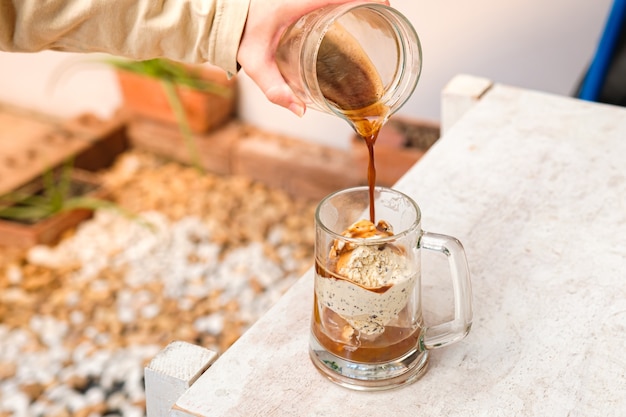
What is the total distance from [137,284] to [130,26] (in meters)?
1.25

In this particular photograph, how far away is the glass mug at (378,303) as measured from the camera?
0.85 metres

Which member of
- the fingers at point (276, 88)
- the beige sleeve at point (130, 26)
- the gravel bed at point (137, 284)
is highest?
the beige sleeve at point (130, 26)

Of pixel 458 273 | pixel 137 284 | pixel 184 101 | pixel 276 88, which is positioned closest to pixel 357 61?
pixel 276 88

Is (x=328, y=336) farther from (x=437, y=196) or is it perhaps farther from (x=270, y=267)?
(x=270, y=267)

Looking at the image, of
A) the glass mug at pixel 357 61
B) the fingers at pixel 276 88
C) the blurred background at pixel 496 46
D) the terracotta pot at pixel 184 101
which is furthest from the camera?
the terracotta pot at pixel 184 101

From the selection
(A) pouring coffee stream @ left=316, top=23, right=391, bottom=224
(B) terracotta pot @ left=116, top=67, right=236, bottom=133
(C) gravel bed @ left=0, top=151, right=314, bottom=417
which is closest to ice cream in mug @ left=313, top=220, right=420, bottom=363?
(A) pouring coffee stream @ left=316, top=23, right=391, bottom=224

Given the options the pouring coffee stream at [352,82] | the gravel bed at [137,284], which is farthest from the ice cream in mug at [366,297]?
the gravel bed at [137,284]

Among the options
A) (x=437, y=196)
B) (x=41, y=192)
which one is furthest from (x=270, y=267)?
(x=437, y=196)

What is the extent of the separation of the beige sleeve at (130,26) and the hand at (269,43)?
0.7 inches

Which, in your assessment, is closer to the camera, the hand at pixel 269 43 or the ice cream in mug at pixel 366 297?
the ice cream in mug at pixel 366 297

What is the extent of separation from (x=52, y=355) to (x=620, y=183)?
1466mm

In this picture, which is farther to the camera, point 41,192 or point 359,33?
point 41,192

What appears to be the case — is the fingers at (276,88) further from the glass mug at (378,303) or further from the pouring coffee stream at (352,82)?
the glass mug at (378,303)

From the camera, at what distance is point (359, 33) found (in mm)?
1007
